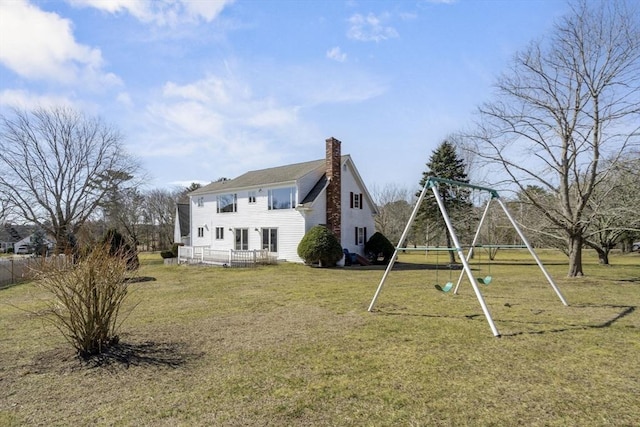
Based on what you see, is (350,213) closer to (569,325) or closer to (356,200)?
(356,200)

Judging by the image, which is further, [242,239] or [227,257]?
[242,239]

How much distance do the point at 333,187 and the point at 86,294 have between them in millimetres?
17182

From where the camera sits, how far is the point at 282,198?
73.4 ft

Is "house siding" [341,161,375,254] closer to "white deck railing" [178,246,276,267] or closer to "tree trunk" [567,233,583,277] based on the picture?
"white deck railing" [178,246,276,267]

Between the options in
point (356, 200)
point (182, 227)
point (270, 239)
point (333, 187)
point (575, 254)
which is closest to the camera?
point (575, 254)

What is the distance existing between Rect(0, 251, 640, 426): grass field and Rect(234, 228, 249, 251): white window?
49.2 ft

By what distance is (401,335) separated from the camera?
643 centimetres

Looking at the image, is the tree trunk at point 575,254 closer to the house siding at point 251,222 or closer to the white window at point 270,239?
the house siding at point 251,222

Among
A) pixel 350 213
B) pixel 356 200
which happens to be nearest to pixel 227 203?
pixel 350 213

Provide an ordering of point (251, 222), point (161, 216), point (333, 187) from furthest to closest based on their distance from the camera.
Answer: point (161, 216)
point (251, 222)
point (333, 187)

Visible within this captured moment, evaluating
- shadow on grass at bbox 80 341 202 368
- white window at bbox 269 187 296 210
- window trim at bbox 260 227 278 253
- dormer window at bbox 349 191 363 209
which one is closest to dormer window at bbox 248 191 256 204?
white window at bbox 269 187 296 210

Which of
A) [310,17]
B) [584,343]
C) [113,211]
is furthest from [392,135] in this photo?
[113,211]

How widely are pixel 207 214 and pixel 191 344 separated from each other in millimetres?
22921

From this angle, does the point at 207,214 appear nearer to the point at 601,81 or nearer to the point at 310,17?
the point at 310,17
